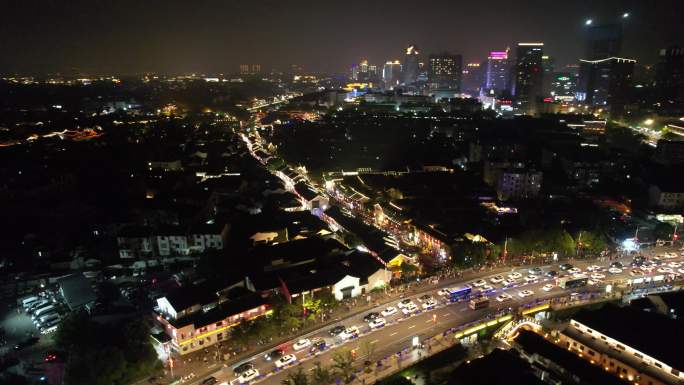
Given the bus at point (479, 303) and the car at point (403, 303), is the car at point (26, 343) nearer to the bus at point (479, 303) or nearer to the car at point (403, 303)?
the car at point (403, 303)

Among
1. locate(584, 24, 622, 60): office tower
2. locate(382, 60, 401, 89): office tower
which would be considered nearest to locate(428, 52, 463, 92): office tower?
locate(584, 24, 622, 60): office tower

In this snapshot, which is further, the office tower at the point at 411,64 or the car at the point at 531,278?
the office tower at the point at 411,64

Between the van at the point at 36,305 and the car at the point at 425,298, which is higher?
the car at the point at 425,298

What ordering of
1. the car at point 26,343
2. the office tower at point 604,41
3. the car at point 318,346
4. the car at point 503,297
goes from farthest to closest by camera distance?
1. the office tower at point 604,41
2. the car at point 503,297
3. the car at point 26,343
4. the car at point 318,346

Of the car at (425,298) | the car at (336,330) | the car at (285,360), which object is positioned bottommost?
the car at (285,360)

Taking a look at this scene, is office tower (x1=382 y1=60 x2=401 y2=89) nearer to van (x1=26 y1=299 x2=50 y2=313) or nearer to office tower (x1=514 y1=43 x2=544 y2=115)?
office tower (x1=514 y1=43 x2=544 y2=115)

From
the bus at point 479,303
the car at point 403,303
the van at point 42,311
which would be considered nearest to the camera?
the bus at point 479,303

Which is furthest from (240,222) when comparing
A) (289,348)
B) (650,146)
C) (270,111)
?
(270,111)

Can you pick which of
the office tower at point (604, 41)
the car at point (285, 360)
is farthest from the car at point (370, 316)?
the office tower at point (604, 41)
